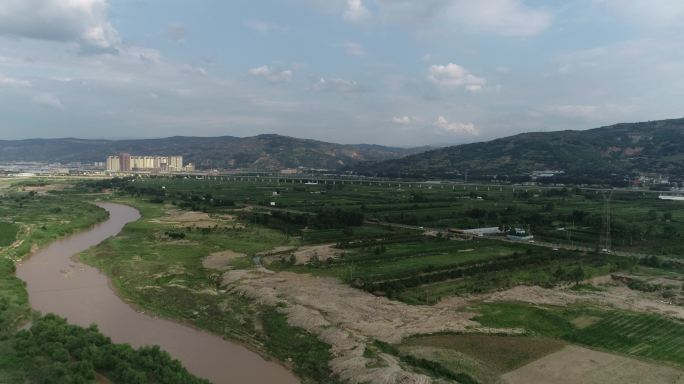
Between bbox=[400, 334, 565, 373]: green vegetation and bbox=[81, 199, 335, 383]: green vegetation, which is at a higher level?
bbox=[400, 334, 565, 373]: green vegetation

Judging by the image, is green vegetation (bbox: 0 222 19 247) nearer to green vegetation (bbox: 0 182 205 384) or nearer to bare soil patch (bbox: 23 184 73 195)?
green vegetation (bbox: 0 182 205 384)

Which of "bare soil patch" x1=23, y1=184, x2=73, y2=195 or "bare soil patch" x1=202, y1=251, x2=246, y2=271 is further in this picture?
"bare soil patch" x1=23, y1=184, x2=73, y2=195

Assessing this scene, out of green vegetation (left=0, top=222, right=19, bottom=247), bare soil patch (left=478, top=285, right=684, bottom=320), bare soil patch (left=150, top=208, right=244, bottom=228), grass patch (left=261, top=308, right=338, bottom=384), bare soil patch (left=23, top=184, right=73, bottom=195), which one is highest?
bare soil patch (left=23, top=184, right=73, bottom=195)

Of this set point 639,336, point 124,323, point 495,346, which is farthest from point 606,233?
point 124,323

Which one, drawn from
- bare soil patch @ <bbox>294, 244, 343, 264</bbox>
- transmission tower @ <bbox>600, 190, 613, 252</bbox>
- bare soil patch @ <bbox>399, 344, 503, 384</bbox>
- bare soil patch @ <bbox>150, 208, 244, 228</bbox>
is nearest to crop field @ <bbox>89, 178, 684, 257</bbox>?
transmission tower @ <bbox>600, 190, 613, 252</bbox>

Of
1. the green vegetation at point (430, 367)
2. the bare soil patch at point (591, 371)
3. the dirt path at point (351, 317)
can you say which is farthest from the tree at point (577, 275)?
the green vegetation at point (430, 367)

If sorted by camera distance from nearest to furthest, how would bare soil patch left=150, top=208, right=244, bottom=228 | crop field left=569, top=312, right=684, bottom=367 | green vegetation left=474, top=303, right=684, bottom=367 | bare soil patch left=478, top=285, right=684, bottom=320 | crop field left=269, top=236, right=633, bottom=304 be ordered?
crop field left=569, top=312, right=684, bottom=367
green vegetation left=474, top=303, right=684, bottom=367
bare soil patch left=478, top=285, right=684, bottom=320
crop field left=269, top=236, right=633, bottom=304
bare soil patch left=150, top=208, right=244, bottom=228

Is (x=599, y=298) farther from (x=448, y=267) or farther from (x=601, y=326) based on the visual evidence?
(x=448, y=267)

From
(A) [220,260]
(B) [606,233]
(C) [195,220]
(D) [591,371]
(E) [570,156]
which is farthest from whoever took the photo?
(E) [570,156]

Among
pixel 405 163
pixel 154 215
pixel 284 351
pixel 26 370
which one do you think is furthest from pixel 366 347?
pixel 405 163
